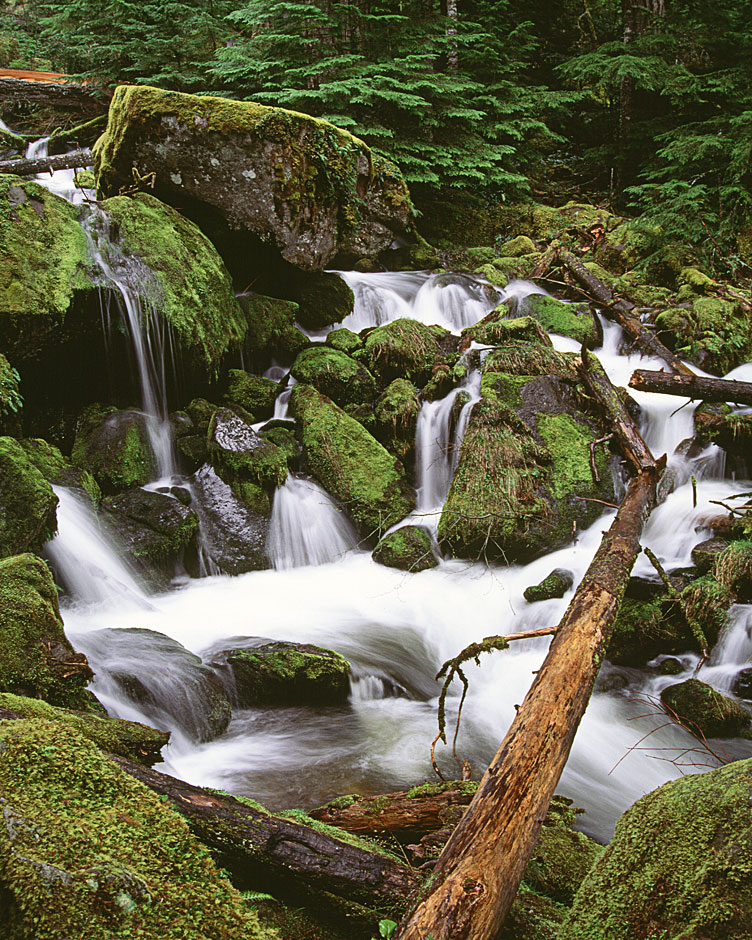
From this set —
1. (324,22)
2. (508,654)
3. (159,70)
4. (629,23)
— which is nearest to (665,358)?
(508,654)

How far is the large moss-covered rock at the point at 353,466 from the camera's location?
23.2 feet

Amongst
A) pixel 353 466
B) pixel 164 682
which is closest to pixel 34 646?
pixel 164 682

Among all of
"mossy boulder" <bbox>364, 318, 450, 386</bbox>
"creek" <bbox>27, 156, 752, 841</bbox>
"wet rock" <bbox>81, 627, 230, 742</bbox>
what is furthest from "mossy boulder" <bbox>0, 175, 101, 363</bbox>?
"mossy boulder" <bbox>364, 318, 450, 386</bbox>

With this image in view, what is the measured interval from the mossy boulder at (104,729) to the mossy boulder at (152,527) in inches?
127

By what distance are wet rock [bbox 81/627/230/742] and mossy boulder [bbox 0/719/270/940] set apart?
2282mm

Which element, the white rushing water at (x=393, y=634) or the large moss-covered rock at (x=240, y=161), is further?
Result: the large moss-covered rock at (x=240, y=161)

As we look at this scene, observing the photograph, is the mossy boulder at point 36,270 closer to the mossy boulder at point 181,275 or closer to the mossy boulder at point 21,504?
the mossy boulder at point 181,275

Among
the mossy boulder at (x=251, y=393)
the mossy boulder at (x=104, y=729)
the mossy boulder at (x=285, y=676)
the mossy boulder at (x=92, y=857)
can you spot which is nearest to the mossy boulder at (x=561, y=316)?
the mossy boulder at (x=251, y=393)

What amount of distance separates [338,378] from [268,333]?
1482 millimetres

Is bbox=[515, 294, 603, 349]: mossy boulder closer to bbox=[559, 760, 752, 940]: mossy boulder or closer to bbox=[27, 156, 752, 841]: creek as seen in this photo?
bbox=[27, 156, 752, 841]: creek

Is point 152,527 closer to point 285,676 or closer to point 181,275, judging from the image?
point 285,676

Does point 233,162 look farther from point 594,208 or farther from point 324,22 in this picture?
point 594,208

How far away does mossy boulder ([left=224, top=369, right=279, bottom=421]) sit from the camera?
7.93 m

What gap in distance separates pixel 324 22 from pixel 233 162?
19.3 feet
